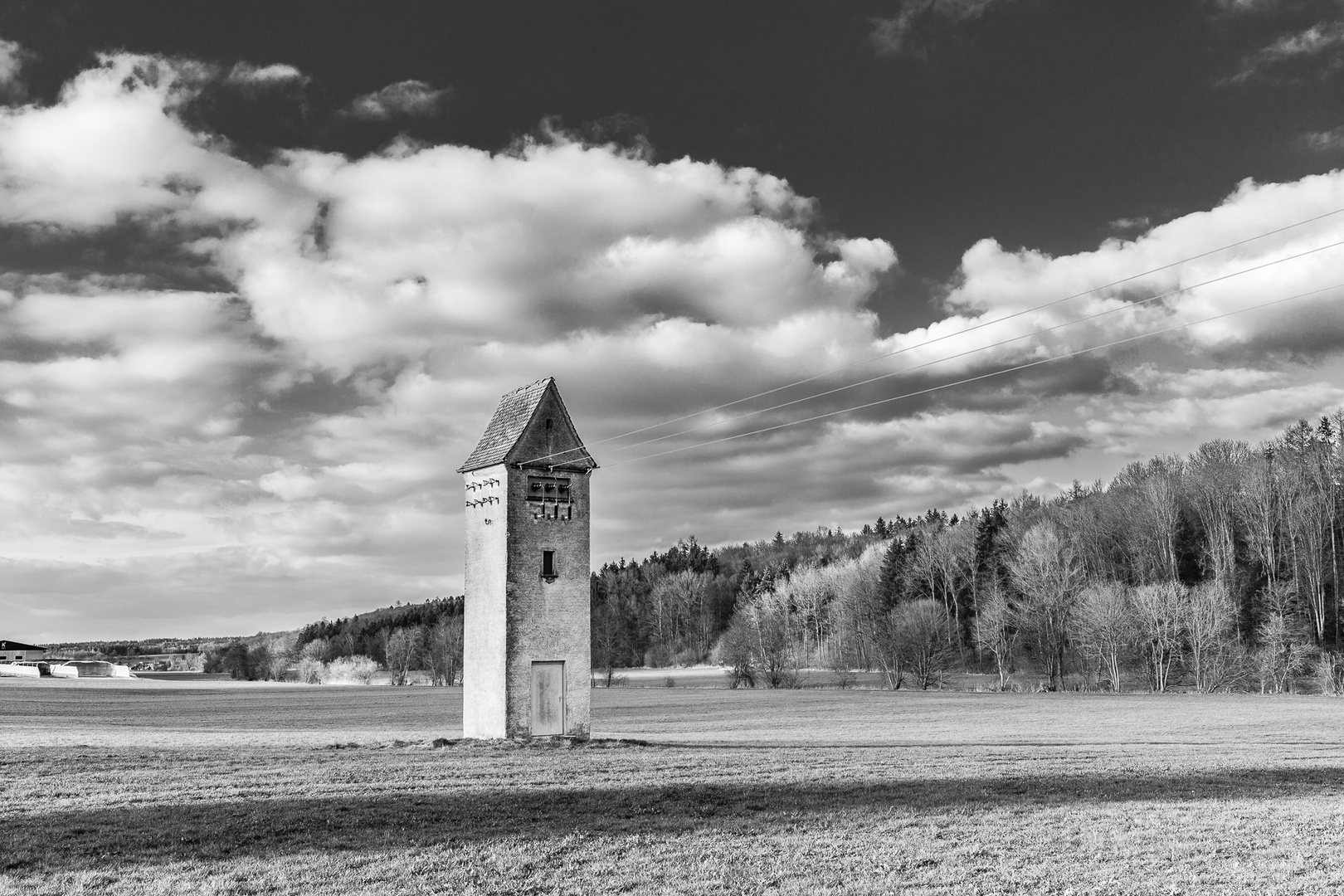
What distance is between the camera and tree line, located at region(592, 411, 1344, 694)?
7650cm

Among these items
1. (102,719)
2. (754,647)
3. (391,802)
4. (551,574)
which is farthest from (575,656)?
(754,647)

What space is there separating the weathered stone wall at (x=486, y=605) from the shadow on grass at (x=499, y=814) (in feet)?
31.6

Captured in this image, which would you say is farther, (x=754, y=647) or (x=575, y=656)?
(x=754, y=647)

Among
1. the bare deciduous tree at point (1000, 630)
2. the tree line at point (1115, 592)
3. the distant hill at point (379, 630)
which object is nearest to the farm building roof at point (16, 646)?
the distant hill at point (379, 630)

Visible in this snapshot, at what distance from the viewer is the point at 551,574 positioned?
96.8 feet

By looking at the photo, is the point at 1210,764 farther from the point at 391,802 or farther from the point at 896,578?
the point at 896,578

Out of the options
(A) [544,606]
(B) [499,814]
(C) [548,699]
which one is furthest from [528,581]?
(B) [499,814]

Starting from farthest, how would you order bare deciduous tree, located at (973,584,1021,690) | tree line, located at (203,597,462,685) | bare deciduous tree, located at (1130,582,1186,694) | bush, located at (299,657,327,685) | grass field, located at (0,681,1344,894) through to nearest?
1. bush, located at (299,657,327,685)
2. tree line, located at (203,597,462,685)
3. bare deciduous tree, located at (973,584,1021,690)
4. bare deciduous tree, located at (1130,582,1186,694)
5. grass field, located at (0,681,1344,894)

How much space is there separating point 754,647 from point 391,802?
274 ft

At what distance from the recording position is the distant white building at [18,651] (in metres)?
180

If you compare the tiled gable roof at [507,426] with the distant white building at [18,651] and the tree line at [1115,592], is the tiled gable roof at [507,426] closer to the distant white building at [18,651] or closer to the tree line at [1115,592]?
the tree line at [1115,592]

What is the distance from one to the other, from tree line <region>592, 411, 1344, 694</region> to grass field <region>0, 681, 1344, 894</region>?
46.3 meters

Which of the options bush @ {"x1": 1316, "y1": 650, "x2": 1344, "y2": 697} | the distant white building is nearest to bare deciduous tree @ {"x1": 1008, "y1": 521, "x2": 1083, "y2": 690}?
bush @ {"x1": 1316, "y1": 650, "x2": 1344, "y2": 697}

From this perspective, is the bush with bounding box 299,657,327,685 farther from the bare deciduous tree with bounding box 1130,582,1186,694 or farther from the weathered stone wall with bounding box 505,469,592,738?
the weathered stone wall with bounding box 505,469,592,738
